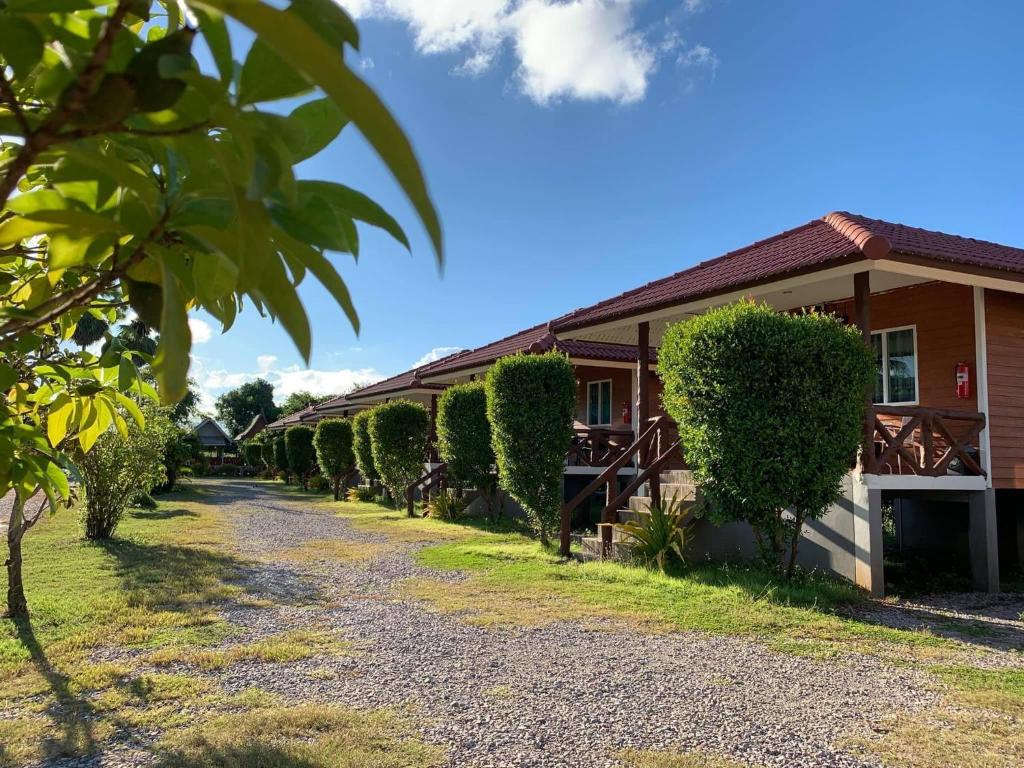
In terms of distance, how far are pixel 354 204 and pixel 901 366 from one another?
11.6 meters

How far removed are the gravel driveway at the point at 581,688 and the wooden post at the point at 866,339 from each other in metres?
3.10

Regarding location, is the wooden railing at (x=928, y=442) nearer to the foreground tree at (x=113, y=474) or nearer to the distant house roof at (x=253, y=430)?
the foreground tree at (x=113, y=474)

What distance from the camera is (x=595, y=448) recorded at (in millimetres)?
15008

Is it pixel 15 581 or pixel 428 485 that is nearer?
pixel 15 581

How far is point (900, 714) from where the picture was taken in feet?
13.3

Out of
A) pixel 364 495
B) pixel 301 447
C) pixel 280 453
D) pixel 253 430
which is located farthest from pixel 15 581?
pixel 253 430

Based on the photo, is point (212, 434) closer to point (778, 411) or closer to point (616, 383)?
point (616, 383)

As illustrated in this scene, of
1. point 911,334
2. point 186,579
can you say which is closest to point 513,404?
A: point 186,579

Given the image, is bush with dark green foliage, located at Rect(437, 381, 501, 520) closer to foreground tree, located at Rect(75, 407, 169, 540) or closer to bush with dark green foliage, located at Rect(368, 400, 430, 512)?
bush with dark green foliage, located at Rect(368, 400, 430, 512)

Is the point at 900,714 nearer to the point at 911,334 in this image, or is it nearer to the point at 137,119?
the point at 137,119

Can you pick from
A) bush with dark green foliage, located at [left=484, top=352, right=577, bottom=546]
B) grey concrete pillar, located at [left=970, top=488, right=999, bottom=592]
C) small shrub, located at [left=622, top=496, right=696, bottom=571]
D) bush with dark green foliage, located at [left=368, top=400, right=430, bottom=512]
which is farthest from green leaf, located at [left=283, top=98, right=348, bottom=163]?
bush with dark green foliage, located at [left=368, top=400, right=430, bottom=512]

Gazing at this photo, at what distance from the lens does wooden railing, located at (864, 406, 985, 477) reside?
26.0ft

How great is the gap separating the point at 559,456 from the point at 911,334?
18.3 ft

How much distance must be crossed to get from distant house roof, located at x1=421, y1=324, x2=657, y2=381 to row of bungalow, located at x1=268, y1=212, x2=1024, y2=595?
9.99ft
